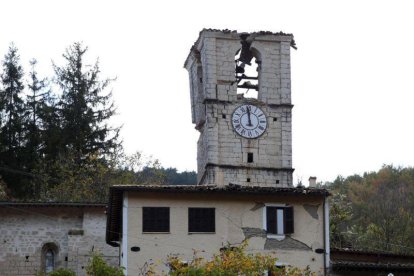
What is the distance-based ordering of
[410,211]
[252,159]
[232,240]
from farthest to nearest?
[410,211], [252,159], [232,240]

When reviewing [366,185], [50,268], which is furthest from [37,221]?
[366,185]

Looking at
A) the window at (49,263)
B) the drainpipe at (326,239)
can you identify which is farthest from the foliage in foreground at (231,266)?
the window at (49,263)

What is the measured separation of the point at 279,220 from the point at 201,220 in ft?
8.46

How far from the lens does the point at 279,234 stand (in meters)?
35.7

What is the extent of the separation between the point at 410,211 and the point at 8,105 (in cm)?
2672

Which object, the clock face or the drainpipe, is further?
the clock face

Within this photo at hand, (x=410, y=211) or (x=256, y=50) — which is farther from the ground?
(x=256, y=50)

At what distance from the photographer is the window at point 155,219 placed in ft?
A: 115

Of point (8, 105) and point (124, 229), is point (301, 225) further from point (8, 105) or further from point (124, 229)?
point (8, 105)

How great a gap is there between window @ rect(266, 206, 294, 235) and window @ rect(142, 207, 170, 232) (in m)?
3.30

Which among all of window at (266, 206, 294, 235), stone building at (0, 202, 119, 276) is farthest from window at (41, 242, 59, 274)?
window at (266, 206, 294, 235)

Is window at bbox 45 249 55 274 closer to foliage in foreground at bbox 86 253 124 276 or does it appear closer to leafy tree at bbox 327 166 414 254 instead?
leafy tree at bbox 327 166 414 254

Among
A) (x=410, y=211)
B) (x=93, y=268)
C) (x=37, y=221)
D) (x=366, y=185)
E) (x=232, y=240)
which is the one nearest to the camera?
(x=93, y=268)

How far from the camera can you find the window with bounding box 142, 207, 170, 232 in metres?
35.1
